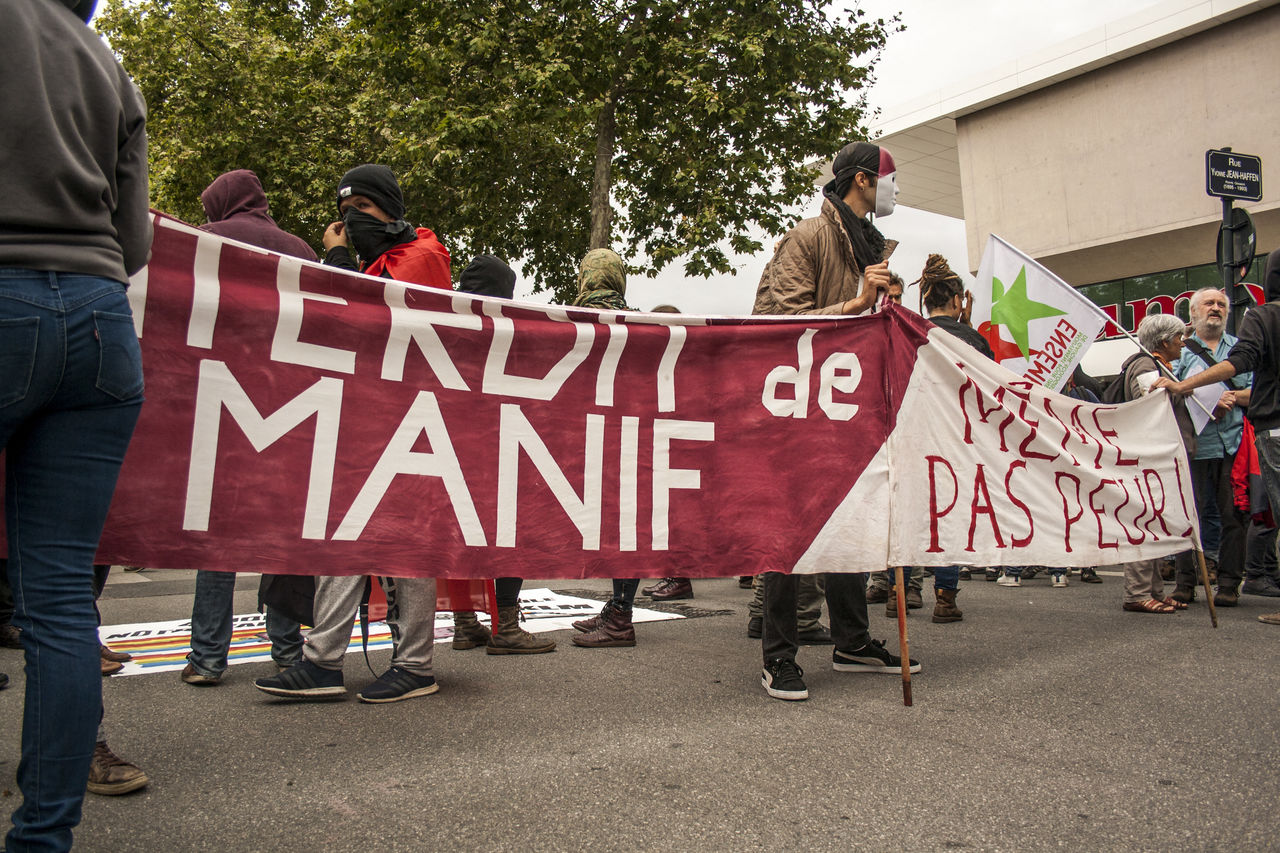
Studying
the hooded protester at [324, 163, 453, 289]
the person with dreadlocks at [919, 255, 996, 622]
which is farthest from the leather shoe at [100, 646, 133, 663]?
the person with dreadlocks at [919, 255, 996, 622]

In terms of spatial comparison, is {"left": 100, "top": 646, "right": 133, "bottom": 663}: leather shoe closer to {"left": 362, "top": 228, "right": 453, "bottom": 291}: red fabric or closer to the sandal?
{"left": 362, "top": 228, "right": 453, "bottom": 291}: red fabric

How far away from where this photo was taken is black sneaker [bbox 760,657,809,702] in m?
3.46

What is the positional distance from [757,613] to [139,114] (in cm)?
384

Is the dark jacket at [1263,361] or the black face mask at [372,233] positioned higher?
the black face mask at [372,233]

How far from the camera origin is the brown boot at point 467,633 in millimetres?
4695

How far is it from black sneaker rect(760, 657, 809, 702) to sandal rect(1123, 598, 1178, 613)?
3.30 metres

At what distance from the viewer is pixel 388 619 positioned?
3.63 meters

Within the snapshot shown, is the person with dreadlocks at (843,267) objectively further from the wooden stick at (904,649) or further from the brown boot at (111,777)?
the brown boot at (111,777)

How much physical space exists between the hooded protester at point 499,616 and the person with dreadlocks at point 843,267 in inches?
50.1

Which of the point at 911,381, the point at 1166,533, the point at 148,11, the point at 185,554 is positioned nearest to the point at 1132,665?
the point at 1166,533

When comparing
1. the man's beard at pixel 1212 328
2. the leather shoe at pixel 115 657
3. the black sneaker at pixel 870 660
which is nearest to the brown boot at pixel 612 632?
the black sneaker at pixel 870 660

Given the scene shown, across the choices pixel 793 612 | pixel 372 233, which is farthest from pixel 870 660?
pixel 372 233

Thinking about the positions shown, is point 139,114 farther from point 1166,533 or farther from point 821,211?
point 1166,533

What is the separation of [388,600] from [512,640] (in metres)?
1.01
